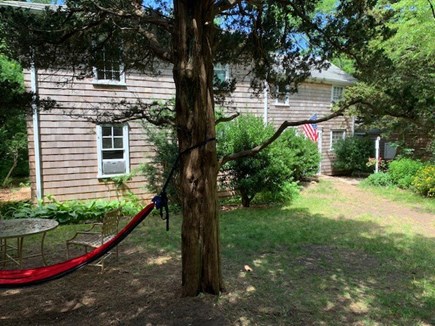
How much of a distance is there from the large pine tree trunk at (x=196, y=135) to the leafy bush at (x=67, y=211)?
16.7ft

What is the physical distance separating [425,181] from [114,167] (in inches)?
350

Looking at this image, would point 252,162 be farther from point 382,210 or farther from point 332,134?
point 332,134

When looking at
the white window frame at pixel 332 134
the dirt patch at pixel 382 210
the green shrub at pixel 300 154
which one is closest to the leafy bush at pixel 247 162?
the green shrub at pixel 300 154

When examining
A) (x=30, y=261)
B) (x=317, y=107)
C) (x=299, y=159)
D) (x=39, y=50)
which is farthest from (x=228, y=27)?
(x=317, y=107)

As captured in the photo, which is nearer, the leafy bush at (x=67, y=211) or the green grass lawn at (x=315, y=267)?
the green grass lawn at (x=315, y=267)

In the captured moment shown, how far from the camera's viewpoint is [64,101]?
8250 mm

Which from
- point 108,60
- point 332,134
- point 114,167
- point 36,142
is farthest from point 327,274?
point 332,134

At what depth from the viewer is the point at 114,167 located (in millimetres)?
9078

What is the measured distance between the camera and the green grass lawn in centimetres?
312

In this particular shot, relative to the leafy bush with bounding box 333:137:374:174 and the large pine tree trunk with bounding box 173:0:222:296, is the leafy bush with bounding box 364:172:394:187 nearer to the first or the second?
the leafy bush with bounding box 333:137:374:174

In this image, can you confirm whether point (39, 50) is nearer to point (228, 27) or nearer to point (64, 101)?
point (228, 27)

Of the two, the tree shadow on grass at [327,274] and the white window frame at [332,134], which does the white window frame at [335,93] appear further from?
the tree shadow on grass at [327,274]

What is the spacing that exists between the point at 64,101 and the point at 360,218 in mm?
7715

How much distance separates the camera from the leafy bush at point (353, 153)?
1430 cm
